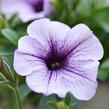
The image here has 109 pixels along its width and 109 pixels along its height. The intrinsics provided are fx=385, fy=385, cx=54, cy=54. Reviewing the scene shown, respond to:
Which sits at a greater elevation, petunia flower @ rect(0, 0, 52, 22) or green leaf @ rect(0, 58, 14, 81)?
green leaf @ rect(0, 58, 14, 81)

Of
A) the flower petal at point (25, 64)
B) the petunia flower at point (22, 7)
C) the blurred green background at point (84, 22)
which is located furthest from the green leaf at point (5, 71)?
the petunia flower at point (22, 7)

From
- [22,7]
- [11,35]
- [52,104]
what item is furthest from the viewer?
[22,7]

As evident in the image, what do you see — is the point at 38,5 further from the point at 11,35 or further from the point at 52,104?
the point at 52,104

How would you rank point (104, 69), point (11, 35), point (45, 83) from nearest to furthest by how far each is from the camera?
point (45, 83) < point (11, 35) < point (104, 69)

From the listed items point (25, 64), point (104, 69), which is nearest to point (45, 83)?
point (25, 64)

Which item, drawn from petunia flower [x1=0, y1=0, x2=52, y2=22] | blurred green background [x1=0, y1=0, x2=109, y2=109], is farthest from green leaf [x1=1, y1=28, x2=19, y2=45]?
petunia flower [x1=0, y1=0, x2=52, y2=22]

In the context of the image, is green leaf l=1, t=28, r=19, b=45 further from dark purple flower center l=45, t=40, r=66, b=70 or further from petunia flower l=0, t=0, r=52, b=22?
petunia flower l=0, t=0, r=52, b=22

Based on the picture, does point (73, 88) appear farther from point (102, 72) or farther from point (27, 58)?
point (102, 72)

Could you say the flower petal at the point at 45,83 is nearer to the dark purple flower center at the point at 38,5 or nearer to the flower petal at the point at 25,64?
the flower petal at the point at 25,64

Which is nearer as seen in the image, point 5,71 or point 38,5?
point 5,71
